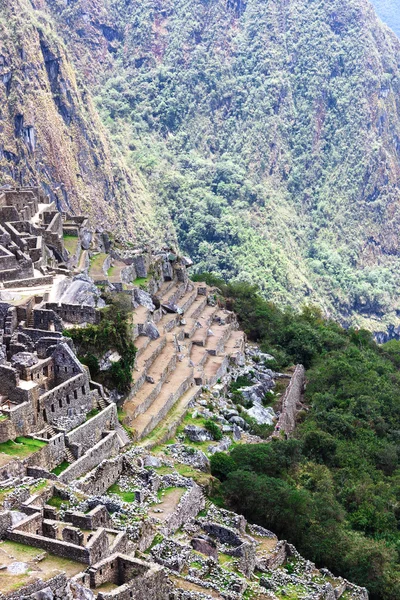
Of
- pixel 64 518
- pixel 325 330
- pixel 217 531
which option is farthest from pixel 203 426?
pixel 325 330

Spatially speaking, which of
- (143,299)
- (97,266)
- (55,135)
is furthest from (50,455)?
(55,135)

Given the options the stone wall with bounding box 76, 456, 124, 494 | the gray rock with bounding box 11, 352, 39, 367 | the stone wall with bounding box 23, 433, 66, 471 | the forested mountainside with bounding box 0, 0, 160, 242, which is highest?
the gray rock with bounding box 11, 352, 39, 367

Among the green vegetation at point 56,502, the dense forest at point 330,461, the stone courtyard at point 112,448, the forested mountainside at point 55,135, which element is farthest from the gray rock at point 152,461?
the forested mountainside at point 55,135

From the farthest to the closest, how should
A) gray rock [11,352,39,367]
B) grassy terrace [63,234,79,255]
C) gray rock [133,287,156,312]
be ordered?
1. grassy terrace [63,234,79,255]
2. gray rock [133,287,156,312]
3. gray rock [11,352,39,367]

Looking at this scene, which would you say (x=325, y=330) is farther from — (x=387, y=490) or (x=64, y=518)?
(x=64, y=518)

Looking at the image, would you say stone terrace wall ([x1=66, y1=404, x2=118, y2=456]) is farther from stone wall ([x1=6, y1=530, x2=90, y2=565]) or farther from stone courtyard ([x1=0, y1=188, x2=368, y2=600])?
stone wall ([x1=6, y1=530, x2=90, y2=565])

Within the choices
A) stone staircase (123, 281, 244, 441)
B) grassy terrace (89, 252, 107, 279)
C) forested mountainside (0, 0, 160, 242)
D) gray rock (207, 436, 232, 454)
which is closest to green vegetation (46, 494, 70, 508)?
stone staircase (123, 281, 244, 441)

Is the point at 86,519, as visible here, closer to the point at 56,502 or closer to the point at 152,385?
the point at 56,502
